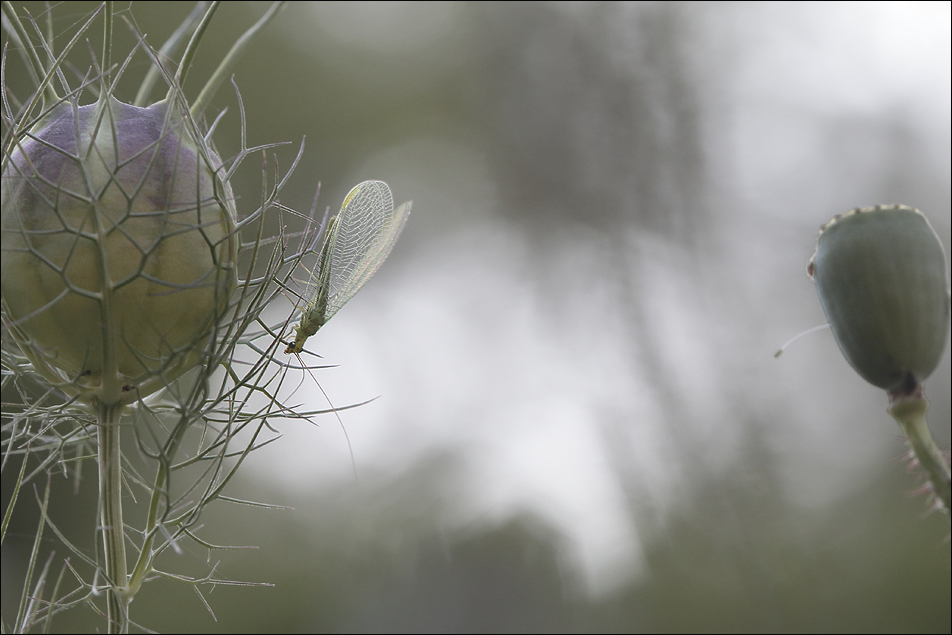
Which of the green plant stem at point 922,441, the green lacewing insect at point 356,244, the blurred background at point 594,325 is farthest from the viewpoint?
the blurred background at point 594,325

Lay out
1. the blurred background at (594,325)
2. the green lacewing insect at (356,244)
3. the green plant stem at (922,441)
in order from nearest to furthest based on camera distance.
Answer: the green plant stem at (922,441), the green lacewing insect at (356,244), the blurred background at (594,325)

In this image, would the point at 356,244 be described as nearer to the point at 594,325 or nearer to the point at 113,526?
the point at 113,526

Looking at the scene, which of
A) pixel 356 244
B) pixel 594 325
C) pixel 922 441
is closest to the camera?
pixel 922 441

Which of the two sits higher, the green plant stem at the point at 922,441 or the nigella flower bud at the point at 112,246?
the nigella flower bud at the point at 112,246

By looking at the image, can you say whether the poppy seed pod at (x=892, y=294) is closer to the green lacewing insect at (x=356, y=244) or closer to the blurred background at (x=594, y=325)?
the green lacewing insect at (x=356, y=244)

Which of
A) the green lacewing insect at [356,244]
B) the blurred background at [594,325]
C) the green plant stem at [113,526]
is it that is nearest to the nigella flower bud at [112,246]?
the green plant stem at [113,526]

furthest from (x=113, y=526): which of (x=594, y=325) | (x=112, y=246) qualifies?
(x=594, y=325)

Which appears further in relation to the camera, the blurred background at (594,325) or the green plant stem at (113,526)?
the blurred background at (594,325)

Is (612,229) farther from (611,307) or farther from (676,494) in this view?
(676,494)
